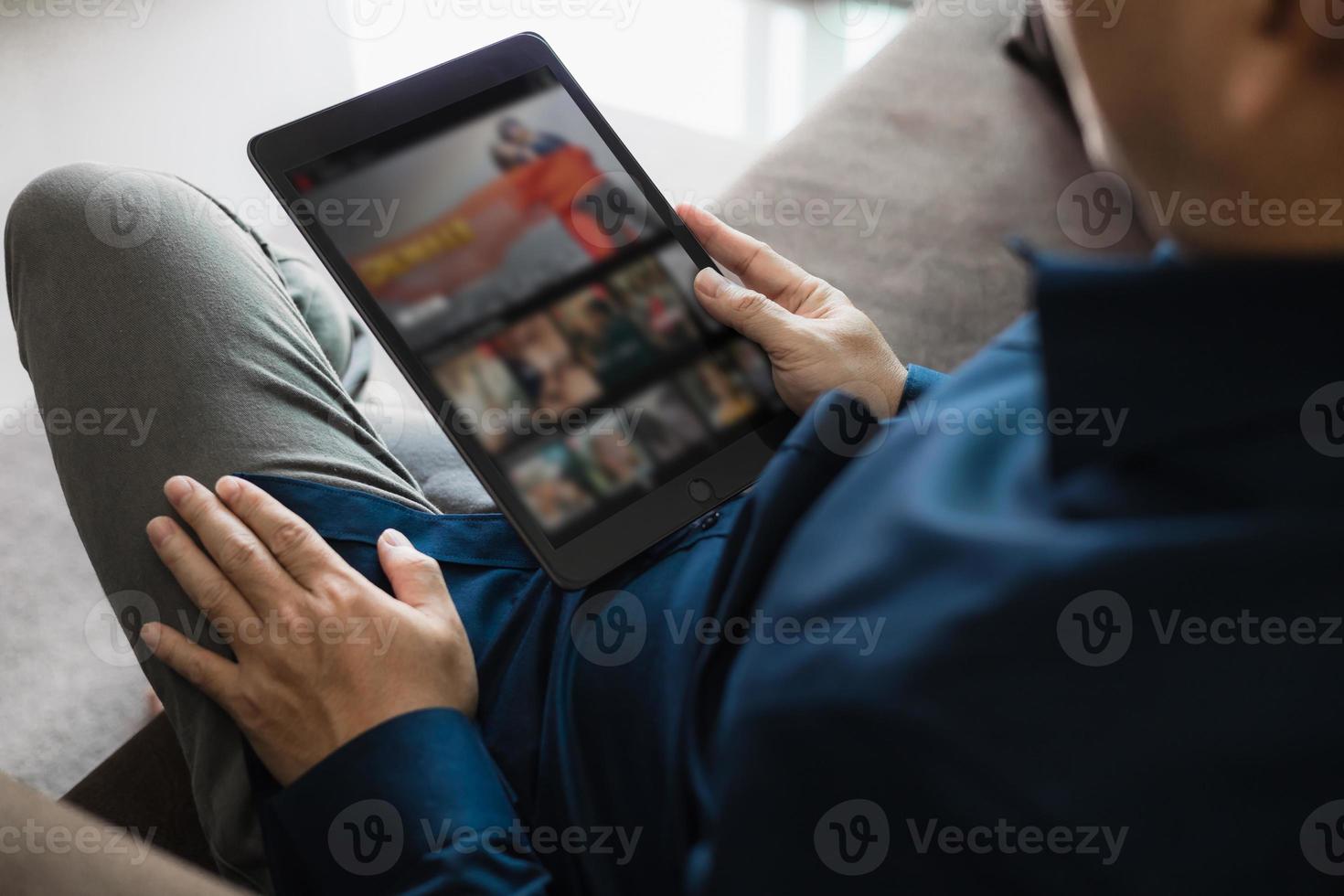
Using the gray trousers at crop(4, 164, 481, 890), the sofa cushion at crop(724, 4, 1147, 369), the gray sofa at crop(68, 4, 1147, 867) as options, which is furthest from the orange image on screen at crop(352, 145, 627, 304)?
the sofa cushion at crop(724, 4, 1147, 369)

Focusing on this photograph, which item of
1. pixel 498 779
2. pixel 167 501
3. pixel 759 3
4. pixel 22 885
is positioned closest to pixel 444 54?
pixel 759 3

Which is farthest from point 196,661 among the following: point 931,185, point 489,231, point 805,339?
point 931,185

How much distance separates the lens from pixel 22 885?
462 mm

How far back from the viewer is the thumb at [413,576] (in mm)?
721

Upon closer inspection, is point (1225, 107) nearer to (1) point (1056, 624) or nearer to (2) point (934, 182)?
(1) point (1056, 624)

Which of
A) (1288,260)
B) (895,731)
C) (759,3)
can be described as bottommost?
(759,3)

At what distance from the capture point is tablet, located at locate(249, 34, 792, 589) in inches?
29.5

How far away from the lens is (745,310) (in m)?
0.80

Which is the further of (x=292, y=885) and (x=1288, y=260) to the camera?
(x=292, y=885)

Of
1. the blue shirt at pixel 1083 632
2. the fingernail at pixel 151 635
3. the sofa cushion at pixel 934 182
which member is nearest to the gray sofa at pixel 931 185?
the sofa cushion at pixel 934 182

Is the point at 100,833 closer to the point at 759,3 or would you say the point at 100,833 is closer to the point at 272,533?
the point at 272,533

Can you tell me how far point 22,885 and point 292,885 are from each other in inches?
9.6

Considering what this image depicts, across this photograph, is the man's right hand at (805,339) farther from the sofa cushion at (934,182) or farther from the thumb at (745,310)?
the sofa cushion at (934,182)

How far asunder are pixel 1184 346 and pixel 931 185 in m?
0.75
